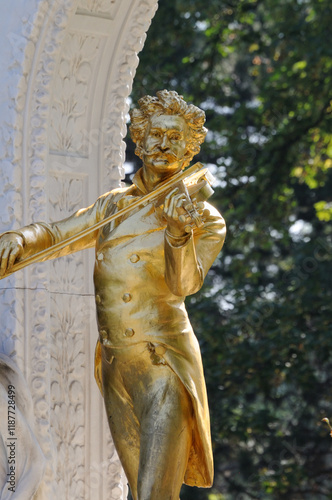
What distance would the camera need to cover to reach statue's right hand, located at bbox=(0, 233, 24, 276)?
5.57 metres

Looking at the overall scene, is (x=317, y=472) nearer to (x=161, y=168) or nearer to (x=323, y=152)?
(x=323, y=152)

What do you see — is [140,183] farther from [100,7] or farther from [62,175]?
[100,7]

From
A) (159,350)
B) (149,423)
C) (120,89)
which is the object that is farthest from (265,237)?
(149,423)

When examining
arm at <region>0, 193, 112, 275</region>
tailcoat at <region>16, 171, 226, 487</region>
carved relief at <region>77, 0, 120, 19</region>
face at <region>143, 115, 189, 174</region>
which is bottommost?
tailcoat at <region>16, 171, 226, 487</region>

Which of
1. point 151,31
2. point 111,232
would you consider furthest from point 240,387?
point 111,232

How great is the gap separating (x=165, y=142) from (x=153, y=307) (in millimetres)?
647

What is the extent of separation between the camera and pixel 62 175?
22.6 feet

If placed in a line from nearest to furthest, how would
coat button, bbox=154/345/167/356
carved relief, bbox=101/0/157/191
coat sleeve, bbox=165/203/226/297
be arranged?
coat sleeve, bbox=165/203/226/297 < coat button, bbox=154/345/167/356 < carved relief, bbox=101/0/157/191

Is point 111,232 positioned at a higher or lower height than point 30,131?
lower

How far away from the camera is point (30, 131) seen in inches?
263

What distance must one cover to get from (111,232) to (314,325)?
6378 mm

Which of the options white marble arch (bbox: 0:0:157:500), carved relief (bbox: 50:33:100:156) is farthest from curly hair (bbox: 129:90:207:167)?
carved relief (bbox: 50:33:100:156)

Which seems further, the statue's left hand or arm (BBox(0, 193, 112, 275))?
arm (BBox(0, 193, 112, 275))

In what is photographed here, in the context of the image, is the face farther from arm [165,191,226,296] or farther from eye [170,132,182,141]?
arm [165,191,226,296]
